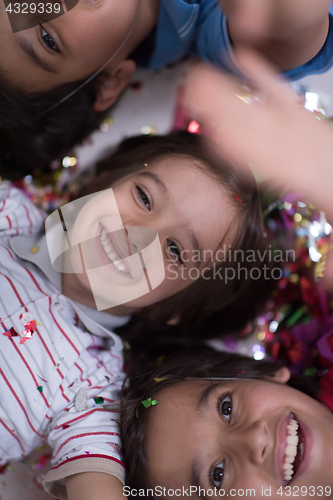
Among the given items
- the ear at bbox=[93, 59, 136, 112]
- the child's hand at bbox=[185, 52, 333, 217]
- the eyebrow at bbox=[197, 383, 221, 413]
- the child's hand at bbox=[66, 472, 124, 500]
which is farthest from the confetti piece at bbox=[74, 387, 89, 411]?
the ear at bbox=[93, 59, 136, 112]

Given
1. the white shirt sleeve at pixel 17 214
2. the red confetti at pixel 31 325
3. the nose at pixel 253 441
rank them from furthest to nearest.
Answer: the white shirt sleeve at pixel 17 214
the red confetti at pixel 31 325
the nose at pixel 253 441

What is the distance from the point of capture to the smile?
709mm

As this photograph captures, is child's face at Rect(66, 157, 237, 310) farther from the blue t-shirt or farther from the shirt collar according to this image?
the blue t-shirt

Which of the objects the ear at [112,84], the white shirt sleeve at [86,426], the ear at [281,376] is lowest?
the ear at [281,376]

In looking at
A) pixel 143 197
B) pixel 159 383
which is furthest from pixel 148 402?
pixel 143 197

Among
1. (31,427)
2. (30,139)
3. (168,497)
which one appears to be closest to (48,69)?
(30,139)

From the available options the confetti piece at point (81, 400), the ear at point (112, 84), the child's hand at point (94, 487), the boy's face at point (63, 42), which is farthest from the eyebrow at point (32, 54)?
the child's hand at point (94, 487)

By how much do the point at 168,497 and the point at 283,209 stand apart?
2.11ft

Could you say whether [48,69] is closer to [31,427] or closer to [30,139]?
[30,139]

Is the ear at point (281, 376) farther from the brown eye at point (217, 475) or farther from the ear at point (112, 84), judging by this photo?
the ear at point (112, 84)

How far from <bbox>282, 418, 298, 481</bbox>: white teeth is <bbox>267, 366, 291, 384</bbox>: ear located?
0.38 ft

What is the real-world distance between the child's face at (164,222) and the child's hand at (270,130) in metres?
0.09

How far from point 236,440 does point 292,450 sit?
4.0 inches

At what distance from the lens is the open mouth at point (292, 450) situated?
65 centimetres
